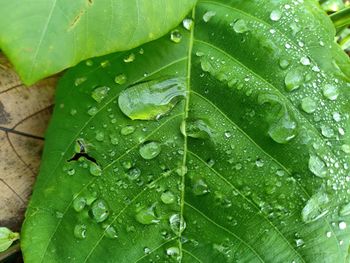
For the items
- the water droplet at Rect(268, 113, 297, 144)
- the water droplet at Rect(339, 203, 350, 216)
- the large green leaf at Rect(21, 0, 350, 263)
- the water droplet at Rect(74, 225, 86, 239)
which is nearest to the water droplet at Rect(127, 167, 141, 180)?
the large green leaf at Rect(21, 0, 350, 263)

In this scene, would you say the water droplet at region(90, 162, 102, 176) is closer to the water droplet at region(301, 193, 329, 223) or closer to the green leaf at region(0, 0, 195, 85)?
the green leaf at region(0, 0, 195, 85)

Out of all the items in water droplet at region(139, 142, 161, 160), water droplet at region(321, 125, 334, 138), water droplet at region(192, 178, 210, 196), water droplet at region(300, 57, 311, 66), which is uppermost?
water droplet at region(300, 57, 311, 66)

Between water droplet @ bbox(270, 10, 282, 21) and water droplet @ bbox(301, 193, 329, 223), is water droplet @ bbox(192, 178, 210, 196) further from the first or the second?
water droplet @ bbox(270, 10, 282, 21)

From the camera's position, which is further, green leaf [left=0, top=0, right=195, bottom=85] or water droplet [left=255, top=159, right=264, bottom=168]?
water droplet [left=255, top=159, right=264, bottom=168]

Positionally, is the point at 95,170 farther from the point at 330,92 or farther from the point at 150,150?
the point at 330,92

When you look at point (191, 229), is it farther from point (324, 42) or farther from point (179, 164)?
point (324, 42)

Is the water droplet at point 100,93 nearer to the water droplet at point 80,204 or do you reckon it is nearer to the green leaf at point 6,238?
the water droplet at point 80,204

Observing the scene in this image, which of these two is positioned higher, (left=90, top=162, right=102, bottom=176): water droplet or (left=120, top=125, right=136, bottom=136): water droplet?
(left=120, top=125, right=136, bottom=136): water droplet
